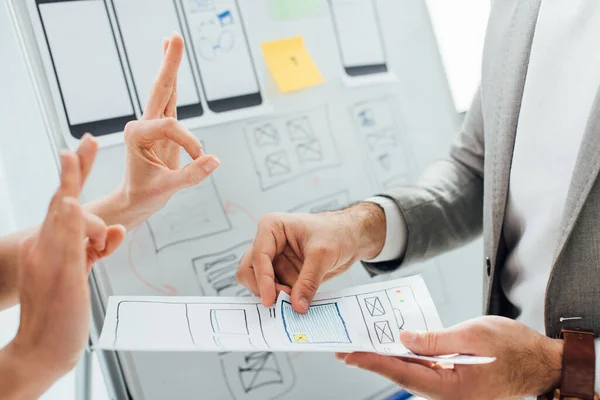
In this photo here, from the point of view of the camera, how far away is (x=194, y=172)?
2.25 feet

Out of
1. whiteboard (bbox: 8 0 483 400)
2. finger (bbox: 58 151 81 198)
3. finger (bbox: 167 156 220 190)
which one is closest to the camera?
finger (bbox: 58 151 81 198)

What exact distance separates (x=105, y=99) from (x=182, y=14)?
0.74ft

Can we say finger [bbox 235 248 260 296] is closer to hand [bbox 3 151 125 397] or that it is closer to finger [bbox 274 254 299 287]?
finger [bbox 274 254 299 287]

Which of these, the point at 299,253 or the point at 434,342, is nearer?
the point at 434,342

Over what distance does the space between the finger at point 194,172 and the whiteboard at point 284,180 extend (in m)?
0.22

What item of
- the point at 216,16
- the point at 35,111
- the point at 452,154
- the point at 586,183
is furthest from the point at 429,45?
the point at 35,111

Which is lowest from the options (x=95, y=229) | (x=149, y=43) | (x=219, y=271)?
(x=219, y=271)

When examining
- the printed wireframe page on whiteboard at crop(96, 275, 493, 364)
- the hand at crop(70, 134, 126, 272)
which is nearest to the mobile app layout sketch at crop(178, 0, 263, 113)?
the printed wireframe page on whiteboard at crop(96, 275, 493, 364)

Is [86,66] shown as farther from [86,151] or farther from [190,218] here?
[86,151]

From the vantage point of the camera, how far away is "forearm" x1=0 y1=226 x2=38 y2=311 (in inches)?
24.6

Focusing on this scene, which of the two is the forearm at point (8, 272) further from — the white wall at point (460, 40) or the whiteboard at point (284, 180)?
the white wall at point (460, 40)

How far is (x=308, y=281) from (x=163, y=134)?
0.92 ft

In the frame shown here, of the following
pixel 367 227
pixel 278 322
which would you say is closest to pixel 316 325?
pixel 278 322

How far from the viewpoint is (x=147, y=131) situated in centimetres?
69
